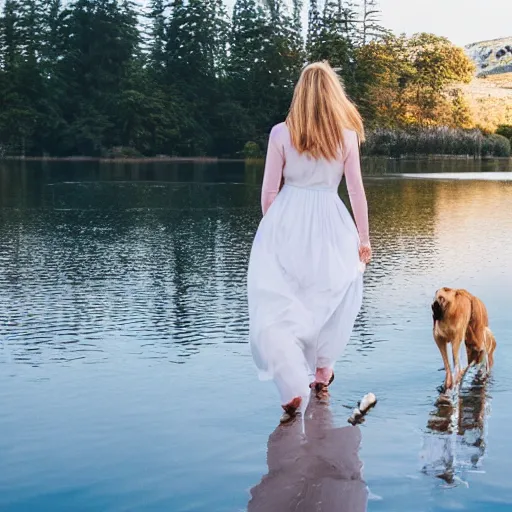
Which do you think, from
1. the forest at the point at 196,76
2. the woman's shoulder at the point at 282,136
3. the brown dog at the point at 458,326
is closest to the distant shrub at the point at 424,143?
the forest at the point at 196,76

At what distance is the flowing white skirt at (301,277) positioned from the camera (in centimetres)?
535

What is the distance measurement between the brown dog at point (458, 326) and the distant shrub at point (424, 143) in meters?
51.1

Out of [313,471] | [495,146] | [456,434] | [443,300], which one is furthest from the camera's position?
[495,146]

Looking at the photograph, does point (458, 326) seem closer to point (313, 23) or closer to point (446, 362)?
point (446, 362)

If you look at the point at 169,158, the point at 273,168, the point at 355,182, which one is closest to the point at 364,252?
the point at 355,182

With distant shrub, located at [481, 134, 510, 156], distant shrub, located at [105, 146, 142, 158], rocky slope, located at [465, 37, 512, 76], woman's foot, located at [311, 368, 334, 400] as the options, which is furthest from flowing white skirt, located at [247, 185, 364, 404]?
rocky slope, located at [465, 37, 512, 76]

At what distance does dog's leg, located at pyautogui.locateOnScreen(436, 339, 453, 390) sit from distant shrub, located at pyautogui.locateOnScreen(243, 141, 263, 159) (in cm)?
5787

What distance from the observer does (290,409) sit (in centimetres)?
520

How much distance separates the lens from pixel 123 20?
221ft

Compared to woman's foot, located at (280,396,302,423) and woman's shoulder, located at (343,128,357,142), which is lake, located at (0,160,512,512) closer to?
woman's foot, located at (280,396,302,423)

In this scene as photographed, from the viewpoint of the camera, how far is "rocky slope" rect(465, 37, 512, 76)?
183m

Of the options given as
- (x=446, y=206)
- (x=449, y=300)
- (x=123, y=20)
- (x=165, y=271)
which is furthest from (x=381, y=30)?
(x=449, y=300)

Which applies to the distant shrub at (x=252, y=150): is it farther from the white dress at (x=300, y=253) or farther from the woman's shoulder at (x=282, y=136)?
the woman's shoulder at (x=282, y=136)

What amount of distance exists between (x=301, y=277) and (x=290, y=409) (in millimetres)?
739
